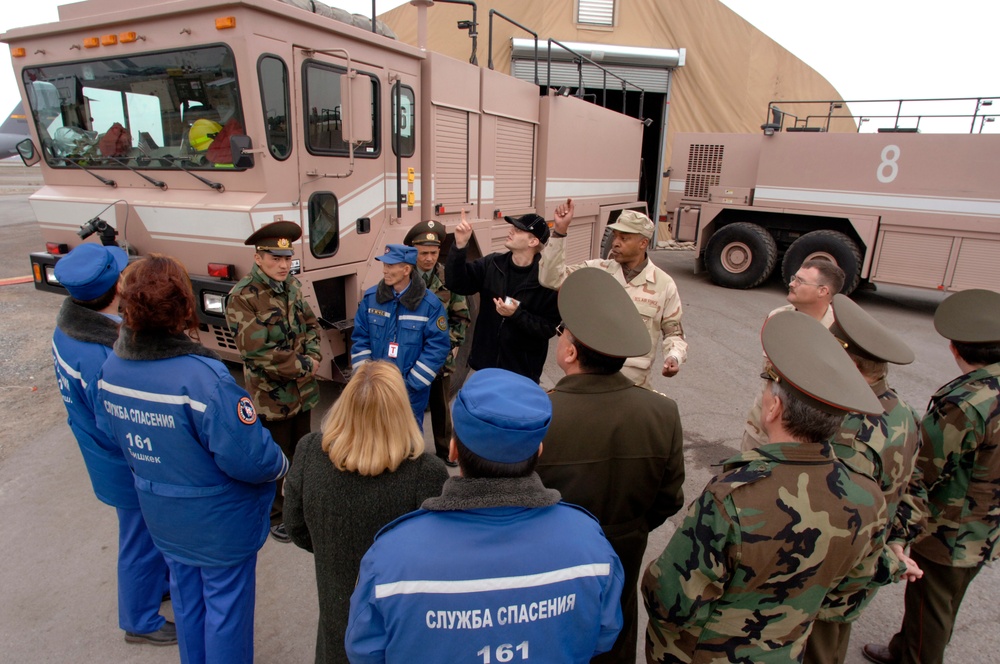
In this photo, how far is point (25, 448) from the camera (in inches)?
176

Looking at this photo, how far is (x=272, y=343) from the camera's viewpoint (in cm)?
321

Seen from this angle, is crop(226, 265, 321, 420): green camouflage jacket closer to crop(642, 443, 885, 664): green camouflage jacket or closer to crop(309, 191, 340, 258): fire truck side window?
crop(309, 191, 340, 258): fire truck side window

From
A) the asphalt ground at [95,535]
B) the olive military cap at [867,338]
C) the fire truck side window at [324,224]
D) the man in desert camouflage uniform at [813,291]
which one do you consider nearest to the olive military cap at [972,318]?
the olive military cap at [867,338]

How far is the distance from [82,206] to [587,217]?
235 inches

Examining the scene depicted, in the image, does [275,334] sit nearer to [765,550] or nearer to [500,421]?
[500,421]

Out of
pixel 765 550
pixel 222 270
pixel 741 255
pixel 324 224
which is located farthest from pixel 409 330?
pixel 741 255

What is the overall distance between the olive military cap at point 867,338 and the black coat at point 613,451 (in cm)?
69

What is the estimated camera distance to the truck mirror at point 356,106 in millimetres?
4027

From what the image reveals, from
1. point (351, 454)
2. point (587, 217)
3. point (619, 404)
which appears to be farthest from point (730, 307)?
point (351, 454)

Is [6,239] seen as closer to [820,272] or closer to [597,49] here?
[597,49]

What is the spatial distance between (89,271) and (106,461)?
0.81 metres

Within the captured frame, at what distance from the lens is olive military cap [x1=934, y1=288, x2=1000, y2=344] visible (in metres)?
2.32

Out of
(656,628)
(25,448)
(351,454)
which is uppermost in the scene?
(351,454)

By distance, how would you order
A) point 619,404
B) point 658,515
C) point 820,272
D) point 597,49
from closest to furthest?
point 619,404, point 658,515, point 820,272, point 597,49
